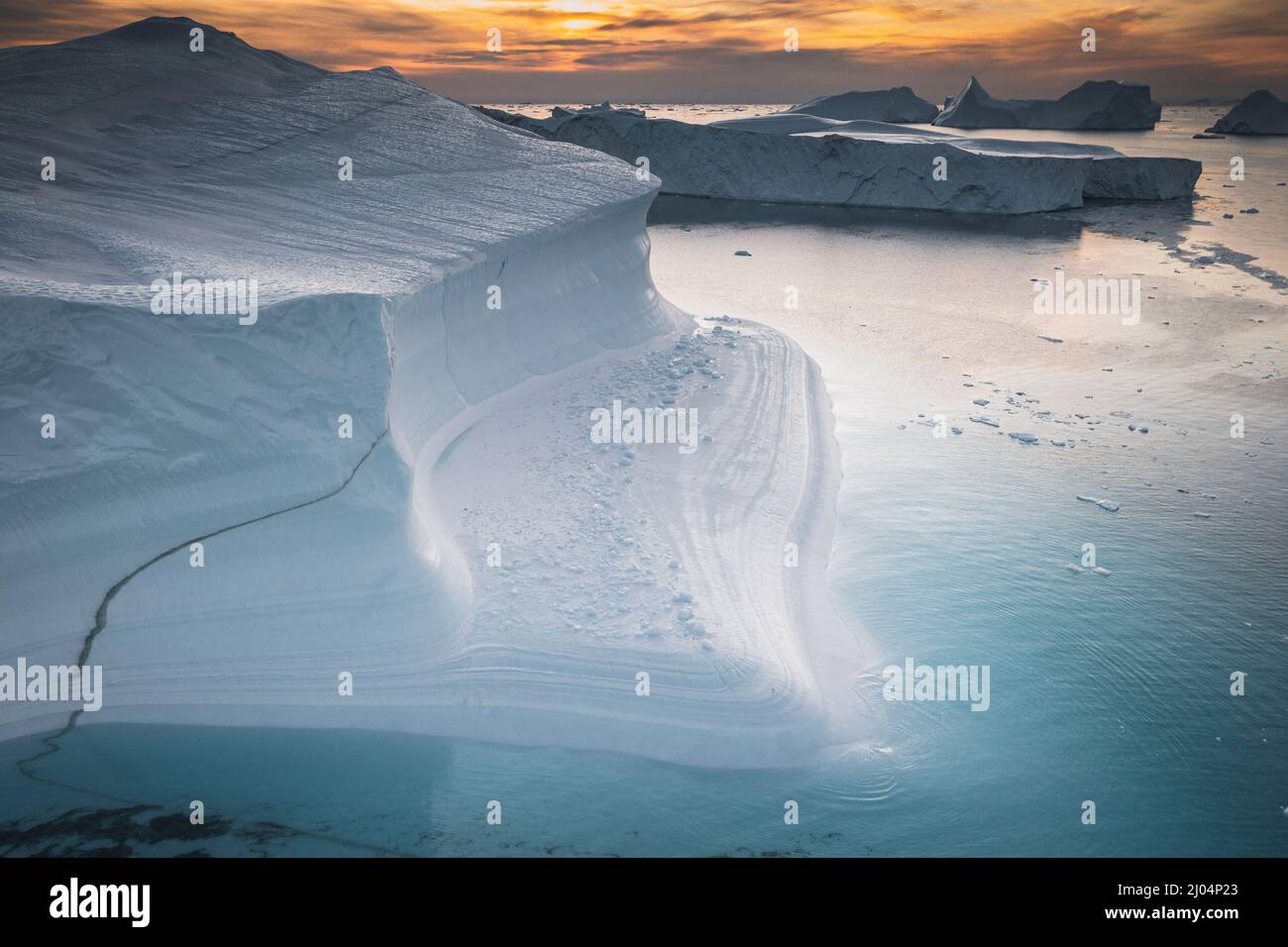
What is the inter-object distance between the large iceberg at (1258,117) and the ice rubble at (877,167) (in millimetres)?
17499

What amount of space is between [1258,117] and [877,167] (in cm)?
2448

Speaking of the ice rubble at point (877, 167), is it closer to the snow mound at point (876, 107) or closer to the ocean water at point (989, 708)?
the ocean water at point (989, 708)

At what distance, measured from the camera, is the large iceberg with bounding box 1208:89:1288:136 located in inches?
1292

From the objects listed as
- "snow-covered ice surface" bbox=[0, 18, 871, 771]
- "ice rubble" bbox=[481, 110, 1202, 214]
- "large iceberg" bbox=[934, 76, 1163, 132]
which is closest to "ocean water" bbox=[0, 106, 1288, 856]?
"snow-covered ice surface" bbox=[0, 18, 871, 771]

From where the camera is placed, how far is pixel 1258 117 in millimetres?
33844

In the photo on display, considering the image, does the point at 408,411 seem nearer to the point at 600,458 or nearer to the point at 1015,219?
the point at 600,458

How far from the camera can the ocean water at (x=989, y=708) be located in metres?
3.00

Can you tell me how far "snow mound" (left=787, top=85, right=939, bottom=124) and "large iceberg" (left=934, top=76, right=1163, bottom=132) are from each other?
2429 millimetres

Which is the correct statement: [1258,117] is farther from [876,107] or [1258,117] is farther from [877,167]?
[877,167]

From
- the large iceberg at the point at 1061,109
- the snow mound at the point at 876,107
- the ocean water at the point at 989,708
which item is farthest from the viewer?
the snow mound at the point at 876,107

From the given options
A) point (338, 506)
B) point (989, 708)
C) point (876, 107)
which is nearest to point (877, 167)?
point (989, 708)

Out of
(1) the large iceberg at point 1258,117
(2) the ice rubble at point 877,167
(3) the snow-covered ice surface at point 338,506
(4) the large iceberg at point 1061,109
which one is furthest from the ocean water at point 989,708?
(1) the large iceberg at point 1258,117

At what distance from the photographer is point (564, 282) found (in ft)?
22.2

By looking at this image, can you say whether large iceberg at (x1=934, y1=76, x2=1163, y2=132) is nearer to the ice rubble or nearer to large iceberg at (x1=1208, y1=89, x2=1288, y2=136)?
large iceberg at (x1=1208, y1=89, x2=1288, y2=136)
